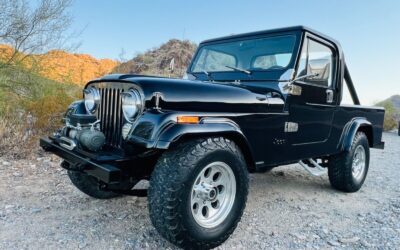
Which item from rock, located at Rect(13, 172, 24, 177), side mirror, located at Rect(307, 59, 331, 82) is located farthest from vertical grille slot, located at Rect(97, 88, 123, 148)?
rock, located at Rect(13, 172, 24, 177)

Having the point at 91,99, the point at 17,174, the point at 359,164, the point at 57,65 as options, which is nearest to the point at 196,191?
the point at 91,99

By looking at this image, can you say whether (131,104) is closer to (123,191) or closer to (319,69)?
(123,191)

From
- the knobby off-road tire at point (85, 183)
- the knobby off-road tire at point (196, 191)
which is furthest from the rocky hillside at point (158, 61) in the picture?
the knobby off-road tire at point (196, 191)

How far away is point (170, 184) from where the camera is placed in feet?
7.44

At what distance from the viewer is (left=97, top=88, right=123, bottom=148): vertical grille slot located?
271cm

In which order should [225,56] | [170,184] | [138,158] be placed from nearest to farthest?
[170,184] → [138,158] → [225,56]

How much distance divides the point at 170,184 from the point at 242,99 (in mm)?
1056

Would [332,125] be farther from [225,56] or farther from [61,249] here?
[61,249]

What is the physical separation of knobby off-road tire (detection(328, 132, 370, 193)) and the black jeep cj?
29 centimetres

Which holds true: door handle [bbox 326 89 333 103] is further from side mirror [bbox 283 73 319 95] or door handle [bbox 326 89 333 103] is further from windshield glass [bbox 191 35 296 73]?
windshield glass [bbox 191 35 296 73]

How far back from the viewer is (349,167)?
4344mm

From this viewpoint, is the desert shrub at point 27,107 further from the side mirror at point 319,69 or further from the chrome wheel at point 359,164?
the chrome wheel at point 359,164

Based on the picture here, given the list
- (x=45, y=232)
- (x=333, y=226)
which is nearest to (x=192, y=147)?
(x=45, y=232)

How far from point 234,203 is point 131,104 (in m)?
1.14
